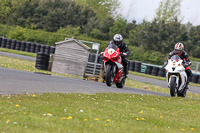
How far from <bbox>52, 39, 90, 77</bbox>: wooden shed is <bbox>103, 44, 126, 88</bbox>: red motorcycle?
771cm

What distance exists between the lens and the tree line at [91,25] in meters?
56.2

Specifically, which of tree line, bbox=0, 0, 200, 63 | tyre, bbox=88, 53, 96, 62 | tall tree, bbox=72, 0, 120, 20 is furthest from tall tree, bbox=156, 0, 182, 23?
tyre, bbox=88, 53, 96, 62

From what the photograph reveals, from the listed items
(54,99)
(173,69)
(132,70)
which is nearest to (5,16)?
(132,70)

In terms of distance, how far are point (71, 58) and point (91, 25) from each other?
128 ft

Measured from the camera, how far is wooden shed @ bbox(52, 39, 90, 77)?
922 inches

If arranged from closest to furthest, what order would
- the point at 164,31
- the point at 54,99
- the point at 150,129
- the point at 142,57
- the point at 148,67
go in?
the point at 150,129 < the point at 54,99 < the point at 148,67 < the point at 142,57 < the point at 164,31

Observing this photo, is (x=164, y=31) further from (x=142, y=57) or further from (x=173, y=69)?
(x=173, y=69)

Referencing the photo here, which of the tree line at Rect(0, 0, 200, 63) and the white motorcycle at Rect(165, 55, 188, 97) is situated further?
the tree line at Rect(0, 0, 200, 63)

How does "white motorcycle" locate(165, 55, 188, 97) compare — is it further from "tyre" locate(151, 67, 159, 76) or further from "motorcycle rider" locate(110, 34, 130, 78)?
"tyre" locate(151, 67, 159, 76)

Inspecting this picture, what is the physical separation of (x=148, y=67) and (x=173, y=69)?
2184cm

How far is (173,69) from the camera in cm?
1434

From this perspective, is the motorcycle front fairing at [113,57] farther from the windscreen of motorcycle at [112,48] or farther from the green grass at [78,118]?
the green grass at [78,118]

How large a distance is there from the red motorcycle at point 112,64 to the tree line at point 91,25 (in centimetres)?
3911

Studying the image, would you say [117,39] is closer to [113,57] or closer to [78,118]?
[113,57]
